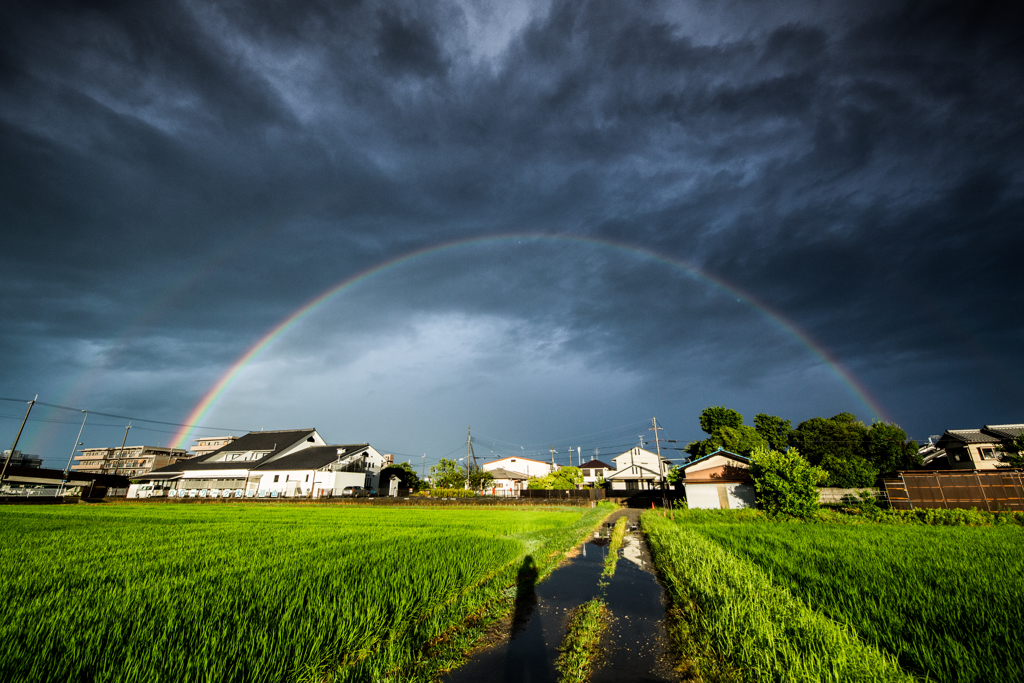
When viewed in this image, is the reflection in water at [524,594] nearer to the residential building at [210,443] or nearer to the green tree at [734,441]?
the green tree at [734,441]

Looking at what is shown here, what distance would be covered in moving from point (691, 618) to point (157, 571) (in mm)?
8828

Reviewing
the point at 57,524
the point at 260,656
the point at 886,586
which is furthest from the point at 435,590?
the point at 57,524

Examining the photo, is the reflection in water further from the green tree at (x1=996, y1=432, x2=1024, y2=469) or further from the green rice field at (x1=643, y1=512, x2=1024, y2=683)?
the green tree at (x1=996, y1=432, x2=1024, y2=469)

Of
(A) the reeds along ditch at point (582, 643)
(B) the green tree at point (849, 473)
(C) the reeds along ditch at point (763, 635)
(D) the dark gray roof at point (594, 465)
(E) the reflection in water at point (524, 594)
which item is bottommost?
(E) the reflection in water at point (524, 594)

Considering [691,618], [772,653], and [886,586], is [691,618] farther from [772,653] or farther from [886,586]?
[886,586]

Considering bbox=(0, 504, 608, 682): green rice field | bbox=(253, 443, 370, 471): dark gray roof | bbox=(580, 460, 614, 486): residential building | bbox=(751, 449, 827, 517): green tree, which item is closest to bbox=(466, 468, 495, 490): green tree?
bbox=(253, 443, 370, 471): dark gray roof

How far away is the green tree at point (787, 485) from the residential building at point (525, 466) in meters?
75.0

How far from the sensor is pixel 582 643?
17.0ft

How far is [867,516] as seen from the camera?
19.7 meters

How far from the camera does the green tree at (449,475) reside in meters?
55.8

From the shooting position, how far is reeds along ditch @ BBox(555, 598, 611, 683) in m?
4.39

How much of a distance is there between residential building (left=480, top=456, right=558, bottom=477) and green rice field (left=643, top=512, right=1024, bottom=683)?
87810 millimetres

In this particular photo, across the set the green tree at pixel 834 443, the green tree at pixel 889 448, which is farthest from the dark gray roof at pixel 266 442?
the green tree at pixel 889 448

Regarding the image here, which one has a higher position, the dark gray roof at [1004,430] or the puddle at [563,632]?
the dark gray roof at [1004,430]
